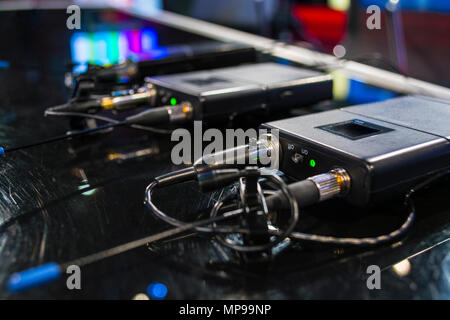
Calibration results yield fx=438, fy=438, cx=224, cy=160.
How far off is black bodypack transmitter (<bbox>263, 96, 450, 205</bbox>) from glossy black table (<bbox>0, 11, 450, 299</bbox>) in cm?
4

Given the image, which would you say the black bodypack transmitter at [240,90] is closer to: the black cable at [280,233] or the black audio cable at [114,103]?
the black audio cable at [114,103]

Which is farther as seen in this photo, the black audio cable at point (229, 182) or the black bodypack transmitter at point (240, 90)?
the black bodypack transmitter at point (240, 90)

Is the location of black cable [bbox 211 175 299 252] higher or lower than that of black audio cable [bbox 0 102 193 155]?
lower

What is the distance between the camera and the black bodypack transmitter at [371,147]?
0.43 metres

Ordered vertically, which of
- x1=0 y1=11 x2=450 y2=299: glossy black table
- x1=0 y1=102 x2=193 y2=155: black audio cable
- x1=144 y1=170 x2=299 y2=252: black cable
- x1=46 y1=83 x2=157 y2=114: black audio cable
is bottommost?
x1=0 y1=11 x2=450 y2=299: glossy black table

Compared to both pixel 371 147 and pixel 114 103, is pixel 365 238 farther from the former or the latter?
pixel 114 103

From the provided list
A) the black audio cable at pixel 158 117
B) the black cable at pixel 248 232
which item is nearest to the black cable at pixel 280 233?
the black cable at pixel 248 232

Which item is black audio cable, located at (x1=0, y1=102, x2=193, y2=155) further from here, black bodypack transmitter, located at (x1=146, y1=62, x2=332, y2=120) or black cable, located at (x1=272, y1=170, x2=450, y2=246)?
black cable, located at (x1=272, y1=170, x2=450, y2=246)

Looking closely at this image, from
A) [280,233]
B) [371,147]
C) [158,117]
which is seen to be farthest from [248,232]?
[158,117]

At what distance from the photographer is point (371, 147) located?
0.45 metres

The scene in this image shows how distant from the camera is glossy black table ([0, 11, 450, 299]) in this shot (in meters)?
0.35

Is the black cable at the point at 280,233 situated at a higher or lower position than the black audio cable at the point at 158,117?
lower

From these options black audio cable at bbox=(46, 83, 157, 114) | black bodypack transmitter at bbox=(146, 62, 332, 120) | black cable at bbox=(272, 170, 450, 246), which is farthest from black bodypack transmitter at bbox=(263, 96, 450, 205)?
black audio cable at bbox=(46, 83, 157, 114)

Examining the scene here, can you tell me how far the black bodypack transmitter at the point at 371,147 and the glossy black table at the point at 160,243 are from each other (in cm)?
4
